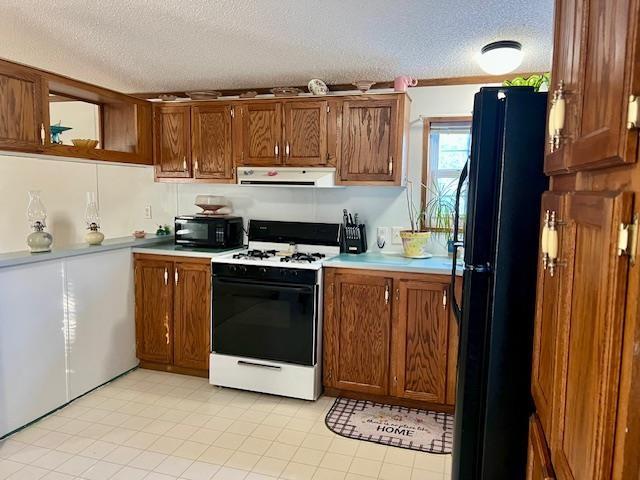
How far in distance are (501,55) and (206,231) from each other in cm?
240

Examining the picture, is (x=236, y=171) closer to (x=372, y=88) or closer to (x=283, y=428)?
(x=372, y=88)

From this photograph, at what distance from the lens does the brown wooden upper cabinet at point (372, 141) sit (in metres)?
3.16

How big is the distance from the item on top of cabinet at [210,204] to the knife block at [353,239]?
112 cm

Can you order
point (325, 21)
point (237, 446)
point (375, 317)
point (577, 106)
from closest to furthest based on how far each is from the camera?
point (577, 106) → point (325, 21) → point (237, 446) → point (375, 317)

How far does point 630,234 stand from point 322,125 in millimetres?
2822

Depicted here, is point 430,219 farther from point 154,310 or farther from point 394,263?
point 154,310

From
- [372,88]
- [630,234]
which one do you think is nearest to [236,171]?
[372,88]

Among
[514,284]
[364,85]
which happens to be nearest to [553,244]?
[514,284]

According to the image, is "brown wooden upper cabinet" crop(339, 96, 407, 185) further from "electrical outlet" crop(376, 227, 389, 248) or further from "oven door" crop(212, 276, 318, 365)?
"oven door" crop(212, 276, 318, 365)

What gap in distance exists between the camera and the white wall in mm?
3479

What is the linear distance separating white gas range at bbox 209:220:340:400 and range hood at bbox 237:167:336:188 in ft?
1.75

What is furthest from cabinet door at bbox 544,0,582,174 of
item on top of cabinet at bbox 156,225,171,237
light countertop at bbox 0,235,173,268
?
item on top of cabinet at bbox 156,225,171,237

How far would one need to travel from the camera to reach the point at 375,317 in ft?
10.0

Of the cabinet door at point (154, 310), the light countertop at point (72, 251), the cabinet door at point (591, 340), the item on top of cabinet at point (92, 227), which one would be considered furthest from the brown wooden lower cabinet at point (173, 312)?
the cabinet door at point (591, 340)
